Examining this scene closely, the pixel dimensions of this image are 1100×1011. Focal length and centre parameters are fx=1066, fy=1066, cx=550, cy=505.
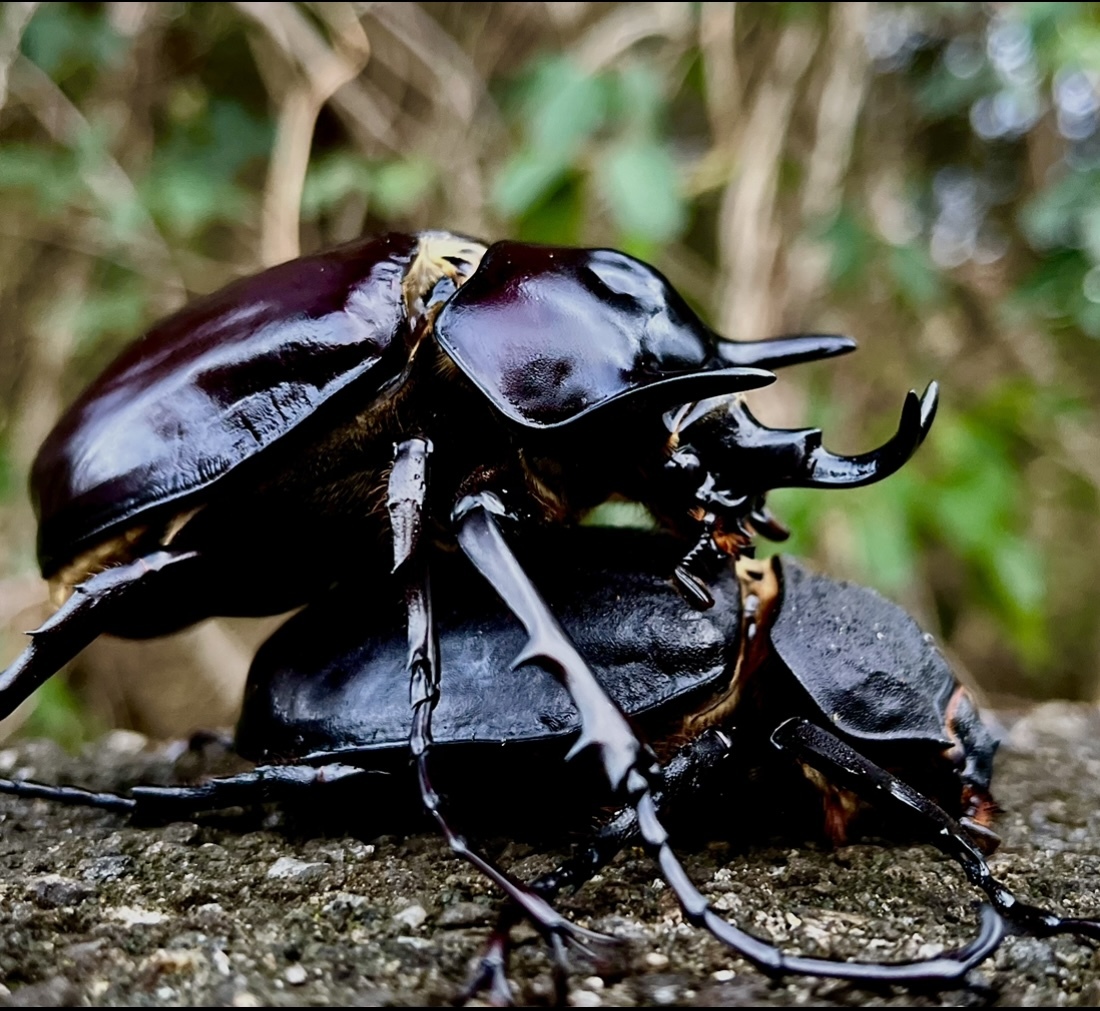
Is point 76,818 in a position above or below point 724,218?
below

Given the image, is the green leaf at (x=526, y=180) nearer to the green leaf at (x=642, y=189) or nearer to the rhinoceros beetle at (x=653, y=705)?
the green leaf at (x=642, y=189)

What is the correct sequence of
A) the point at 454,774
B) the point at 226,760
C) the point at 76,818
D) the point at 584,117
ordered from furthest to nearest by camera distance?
the point at 584,117 < the point at 226,760 < the point at 76,818 < the point at 454,774

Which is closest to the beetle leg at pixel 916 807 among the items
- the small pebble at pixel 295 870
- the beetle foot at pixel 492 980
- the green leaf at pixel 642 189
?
the beetle foot at pixel 492 980

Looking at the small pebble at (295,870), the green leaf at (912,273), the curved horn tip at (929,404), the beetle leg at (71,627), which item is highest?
the green leaf at (912,273)

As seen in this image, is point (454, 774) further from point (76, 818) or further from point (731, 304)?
point (731, 304)

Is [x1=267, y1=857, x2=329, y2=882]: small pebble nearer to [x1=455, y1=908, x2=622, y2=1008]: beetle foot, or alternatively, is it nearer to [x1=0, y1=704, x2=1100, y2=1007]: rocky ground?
[x1=0, y1=704, x2=1100, y2=1007]: rocky ground

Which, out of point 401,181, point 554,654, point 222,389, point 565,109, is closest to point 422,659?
point 554,654

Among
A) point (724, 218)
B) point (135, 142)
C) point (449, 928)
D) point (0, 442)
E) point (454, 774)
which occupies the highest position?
point (135, 142)

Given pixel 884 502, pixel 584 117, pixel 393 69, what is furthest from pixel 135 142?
pixel 884 502
